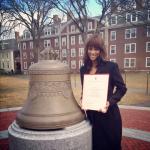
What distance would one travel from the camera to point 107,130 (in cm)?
356

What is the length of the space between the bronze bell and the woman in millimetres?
315

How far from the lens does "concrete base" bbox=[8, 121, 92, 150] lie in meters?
3.38

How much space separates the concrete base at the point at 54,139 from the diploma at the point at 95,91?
1.41ft

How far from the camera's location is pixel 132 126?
7.71 meters

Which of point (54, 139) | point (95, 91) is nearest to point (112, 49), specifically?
point (95, 91)

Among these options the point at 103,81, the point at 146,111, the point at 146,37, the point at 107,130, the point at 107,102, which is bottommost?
the point at 146,111

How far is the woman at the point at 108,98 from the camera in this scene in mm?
3434

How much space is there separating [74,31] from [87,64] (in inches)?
1821

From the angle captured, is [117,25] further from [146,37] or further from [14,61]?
[14,61]

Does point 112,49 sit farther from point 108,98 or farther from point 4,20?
point 108,98

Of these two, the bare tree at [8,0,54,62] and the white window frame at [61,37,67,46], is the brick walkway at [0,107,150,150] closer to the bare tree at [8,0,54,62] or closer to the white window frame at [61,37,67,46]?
the bare tree at [8,0,54,62]

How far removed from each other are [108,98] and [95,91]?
8.9 inches

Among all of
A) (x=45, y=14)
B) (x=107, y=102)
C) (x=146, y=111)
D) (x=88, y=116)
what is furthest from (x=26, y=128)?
(x=45, y=14)

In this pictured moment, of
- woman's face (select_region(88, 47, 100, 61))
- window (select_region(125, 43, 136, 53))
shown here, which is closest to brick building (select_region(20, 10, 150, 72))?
window (select_region(125, 43, 136, 53))
